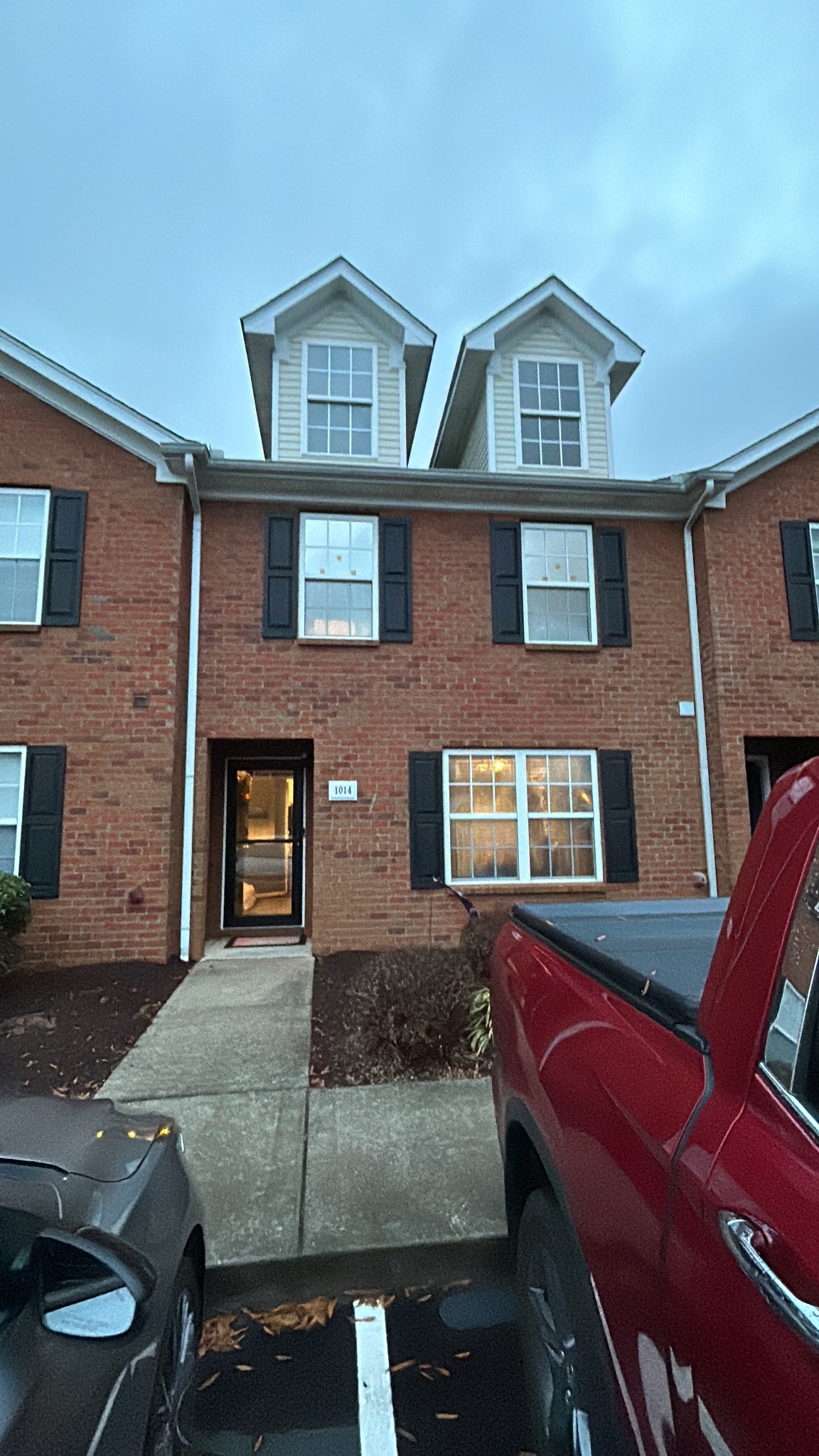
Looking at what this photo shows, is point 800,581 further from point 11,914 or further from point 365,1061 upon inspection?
point 11,914

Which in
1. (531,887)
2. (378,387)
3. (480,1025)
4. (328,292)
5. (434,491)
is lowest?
(480,1025)

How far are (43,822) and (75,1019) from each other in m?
2.48

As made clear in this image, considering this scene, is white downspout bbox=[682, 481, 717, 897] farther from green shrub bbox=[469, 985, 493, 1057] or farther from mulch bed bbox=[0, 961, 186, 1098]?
mulch bed bbox=[0, 961, 186, 1098]

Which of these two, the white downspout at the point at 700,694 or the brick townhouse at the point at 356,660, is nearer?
the brick townhouse at the point at 356,660

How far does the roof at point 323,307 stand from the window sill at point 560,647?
439 centimetres

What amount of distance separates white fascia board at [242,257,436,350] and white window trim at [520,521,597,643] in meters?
3.24

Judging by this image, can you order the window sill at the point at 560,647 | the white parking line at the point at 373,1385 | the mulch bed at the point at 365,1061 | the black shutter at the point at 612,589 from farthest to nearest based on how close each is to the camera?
the black shutter at the point at 612,589, the window sill at the point at 560,647, the mulch bed at the point at 365,1061, the white parking line at the point at 373,1385

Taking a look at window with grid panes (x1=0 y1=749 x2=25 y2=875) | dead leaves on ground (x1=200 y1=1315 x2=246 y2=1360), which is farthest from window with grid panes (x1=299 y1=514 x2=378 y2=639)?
dead leaves on ground (x1=200 y1=1315 x2=246 y2=1360)

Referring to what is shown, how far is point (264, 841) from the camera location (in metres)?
9.74

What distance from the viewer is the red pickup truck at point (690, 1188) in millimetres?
960

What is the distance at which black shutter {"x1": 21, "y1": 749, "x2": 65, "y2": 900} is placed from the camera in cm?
763

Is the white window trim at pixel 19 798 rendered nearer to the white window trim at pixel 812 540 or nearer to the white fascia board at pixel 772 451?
the white fascia board at pixel 772 451

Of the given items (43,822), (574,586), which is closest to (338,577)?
(574,586)

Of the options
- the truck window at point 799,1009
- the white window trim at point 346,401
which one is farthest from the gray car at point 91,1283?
the white window trim at point 346,401
